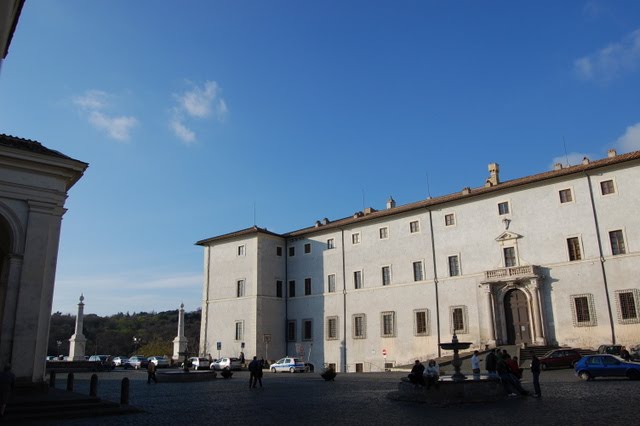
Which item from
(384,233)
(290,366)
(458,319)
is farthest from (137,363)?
(458,319)

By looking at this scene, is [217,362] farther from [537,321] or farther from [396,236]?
[537,321]

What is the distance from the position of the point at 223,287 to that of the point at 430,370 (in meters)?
33.7

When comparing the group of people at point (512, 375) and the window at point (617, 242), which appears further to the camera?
the window at point (617, 242)

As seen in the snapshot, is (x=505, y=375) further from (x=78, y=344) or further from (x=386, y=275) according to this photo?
(x=78, y=344)

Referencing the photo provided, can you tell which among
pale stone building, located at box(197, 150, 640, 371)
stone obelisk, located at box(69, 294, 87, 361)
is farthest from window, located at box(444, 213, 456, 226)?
stone obelisk, located at box(69, 294, 87, 361)

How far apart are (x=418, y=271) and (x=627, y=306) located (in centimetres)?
1326

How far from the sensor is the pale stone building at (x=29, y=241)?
15820 millimetres

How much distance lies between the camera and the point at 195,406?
15039 mm

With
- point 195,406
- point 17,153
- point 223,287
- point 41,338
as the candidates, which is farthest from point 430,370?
point 223,287

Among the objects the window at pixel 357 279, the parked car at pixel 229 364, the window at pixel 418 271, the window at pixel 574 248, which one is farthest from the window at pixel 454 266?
the parked car at pixel 229 364

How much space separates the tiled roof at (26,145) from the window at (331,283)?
2783 centimetres

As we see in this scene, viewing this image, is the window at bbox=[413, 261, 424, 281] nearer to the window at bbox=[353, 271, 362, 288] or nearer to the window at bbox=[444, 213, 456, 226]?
the window at bbox=[444, 213, 456, 226]

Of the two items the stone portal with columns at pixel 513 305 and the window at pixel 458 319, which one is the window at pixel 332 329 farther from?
the stone portal with columns at pixel 513 305

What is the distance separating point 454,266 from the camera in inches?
1451
